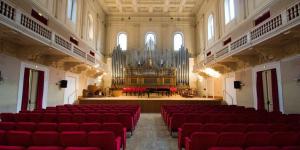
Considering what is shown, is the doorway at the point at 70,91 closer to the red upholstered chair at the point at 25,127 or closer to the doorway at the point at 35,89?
the doorway at the point at 35,89

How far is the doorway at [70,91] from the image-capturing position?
10.7 meters

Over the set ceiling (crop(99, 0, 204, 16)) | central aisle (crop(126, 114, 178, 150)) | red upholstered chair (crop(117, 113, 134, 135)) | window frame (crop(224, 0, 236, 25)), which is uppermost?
ceiling (crop(99, 0, 204, 16))

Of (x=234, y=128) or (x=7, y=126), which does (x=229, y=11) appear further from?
(x=7, y=126)

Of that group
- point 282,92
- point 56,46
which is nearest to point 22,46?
point 56,46

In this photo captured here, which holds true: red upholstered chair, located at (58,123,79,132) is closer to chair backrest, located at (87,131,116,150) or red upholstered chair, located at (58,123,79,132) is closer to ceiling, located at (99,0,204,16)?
chair backrest, located at (87,131,116,150)

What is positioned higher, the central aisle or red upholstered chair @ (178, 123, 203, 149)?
red upholstered chair @ (178, 123, 203, 149)

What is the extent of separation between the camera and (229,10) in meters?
11.2

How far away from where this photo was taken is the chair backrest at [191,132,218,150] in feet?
8.15

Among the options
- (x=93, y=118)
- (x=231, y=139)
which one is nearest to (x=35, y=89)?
(x=93, y=118)

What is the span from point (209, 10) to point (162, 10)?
4743mm

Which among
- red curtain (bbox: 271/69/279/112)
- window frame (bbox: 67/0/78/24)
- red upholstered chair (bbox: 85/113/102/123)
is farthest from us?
window frame (bbox: 67/0/78/24)

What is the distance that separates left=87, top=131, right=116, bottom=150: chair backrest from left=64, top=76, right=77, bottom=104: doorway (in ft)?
29.4

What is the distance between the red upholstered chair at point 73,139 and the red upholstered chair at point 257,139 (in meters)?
2.21

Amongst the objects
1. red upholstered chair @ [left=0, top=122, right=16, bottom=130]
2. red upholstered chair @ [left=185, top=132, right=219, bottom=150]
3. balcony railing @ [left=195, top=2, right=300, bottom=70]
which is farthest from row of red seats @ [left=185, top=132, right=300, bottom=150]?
balcony railing @ [left=195, top=2, right=300, bottom=70]
